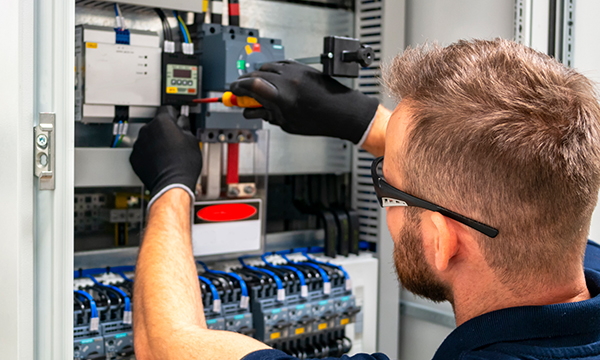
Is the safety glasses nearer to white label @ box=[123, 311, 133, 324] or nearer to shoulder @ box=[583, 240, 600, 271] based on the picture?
shoulder @ box=[583, 240, 600, 271]

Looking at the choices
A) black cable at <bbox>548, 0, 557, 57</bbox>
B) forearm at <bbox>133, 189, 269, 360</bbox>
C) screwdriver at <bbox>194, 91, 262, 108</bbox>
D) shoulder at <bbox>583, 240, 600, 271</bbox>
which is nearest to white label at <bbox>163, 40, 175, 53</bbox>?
screwdriver at <bbox>194, 91, 262, 108</bbox>

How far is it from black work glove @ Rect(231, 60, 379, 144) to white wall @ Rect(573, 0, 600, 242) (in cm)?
74

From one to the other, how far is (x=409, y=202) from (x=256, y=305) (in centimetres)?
97

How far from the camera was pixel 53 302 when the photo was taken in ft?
3.19

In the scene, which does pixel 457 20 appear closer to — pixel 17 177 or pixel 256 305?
pixel 256 305

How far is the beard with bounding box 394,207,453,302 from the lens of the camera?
109 cm

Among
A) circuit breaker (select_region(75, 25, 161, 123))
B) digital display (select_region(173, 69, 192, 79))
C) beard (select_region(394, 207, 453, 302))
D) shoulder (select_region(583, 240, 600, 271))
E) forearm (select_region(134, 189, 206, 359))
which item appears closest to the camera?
beard (select_region(394, 207, 453, 302))

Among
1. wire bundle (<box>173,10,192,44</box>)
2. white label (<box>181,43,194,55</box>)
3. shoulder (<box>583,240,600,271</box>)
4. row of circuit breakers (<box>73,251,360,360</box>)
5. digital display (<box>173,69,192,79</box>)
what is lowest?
row of circuit breakers (<box>73,251,360,360</box>)

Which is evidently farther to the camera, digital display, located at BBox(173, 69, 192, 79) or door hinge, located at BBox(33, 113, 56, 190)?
digital display, located at BBox(173, 69, 192, 79)

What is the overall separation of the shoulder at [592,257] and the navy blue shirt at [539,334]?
1.20 feet

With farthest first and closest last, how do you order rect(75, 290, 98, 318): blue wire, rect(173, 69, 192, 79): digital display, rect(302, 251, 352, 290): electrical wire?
rect(302, 251, 352, 290): electrical wire, rect(173, 69, 192, 79): digital display, rect(75, 290, 98, 318): blue wire

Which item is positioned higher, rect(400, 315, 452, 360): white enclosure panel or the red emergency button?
the red emergency button

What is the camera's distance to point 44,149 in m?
0.95

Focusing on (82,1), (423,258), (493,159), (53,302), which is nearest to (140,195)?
(82,1)
